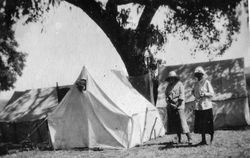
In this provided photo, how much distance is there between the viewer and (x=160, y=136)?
38.2 ft

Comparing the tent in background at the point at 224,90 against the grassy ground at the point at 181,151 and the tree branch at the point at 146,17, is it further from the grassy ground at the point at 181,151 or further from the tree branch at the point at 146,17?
the tree branch at the point at 146,17

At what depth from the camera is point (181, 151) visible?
7.87 metres

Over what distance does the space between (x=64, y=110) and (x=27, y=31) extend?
7.14 metres

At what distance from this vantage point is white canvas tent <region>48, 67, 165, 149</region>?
377 inches

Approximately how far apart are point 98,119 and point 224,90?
17.0 ft

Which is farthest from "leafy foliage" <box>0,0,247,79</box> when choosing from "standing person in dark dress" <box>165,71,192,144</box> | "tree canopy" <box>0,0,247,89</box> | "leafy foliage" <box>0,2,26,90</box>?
"leafy foliage" <box>0,2,26,90</box>

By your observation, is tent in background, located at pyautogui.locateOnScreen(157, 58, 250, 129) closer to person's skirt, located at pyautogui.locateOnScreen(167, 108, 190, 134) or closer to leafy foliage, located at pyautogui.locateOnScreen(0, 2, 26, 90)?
person's skirt, located at pyautogui.locateOnScreen(167, 108, 190, 134)

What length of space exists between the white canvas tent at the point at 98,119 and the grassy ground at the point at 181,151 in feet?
1.49

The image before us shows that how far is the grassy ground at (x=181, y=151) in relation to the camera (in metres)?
7.40

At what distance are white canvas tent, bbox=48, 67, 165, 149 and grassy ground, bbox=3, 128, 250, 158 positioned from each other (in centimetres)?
46

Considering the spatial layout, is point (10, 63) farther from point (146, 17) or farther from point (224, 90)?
point (224, 90)

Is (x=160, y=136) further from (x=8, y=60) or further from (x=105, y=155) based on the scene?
(x=8, y=60)

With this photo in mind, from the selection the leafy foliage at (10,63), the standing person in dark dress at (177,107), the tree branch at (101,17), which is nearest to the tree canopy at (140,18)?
the tree branch at (101,17)

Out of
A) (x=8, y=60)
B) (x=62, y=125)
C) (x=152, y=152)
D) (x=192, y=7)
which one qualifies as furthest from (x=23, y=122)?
(x=8, y=60)
